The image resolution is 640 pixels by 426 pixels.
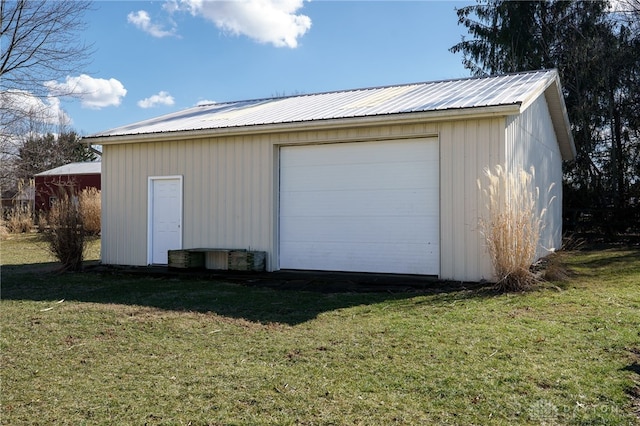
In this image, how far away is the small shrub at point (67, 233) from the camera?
9977 mm

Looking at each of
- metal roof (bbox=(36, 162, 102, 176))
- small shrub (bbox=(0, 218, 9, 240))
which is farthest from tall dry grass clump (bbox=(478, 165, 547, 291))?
metal roof (bbox=(36, 162, 102, 176))

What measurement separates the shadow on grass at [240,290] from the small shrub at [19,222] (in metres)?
12.7

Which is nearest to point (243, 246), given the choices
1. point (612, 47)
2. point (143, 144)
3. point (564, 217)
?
point (143, 144)

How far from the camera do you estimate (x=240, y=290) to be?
25.7 ft

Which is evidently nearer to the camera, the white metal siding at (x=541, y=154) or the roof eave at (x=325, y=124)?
the roof eave at (x=325, y=124)

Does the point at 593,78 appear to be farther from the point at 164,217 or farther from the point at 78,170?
the point at 78,170

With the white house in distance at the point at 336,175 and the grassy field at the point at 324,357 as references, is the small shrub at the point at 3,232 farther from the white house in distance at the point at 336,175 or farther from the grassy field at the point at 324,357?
the grassy field at the point at 324,357

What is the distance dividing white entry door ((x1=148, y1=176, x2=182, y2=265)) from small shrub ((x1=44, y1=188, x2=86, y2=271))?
1.32 meters

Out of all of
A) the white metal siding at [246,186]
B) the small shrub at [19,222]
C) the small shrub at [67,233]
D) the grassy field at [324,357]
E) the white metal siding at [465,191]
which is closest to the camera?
the grassy field at [324,357]

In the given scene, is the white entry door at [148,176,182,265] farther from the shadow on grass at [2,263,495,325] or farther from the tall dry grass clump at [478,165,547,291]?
the tall dry grass clump at [478,165,547,291]

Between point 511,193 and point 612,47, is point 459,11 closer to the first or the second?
point 612,47

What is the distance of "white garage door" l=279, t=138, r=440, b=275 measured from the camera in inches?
337

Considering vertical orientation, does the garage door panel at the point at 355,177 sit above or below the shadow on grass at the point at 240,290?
above

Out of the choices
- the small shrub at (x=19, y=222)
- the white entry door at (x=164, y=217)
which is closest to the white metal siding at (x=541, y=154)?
the white entry door at (x=164, y=217)
